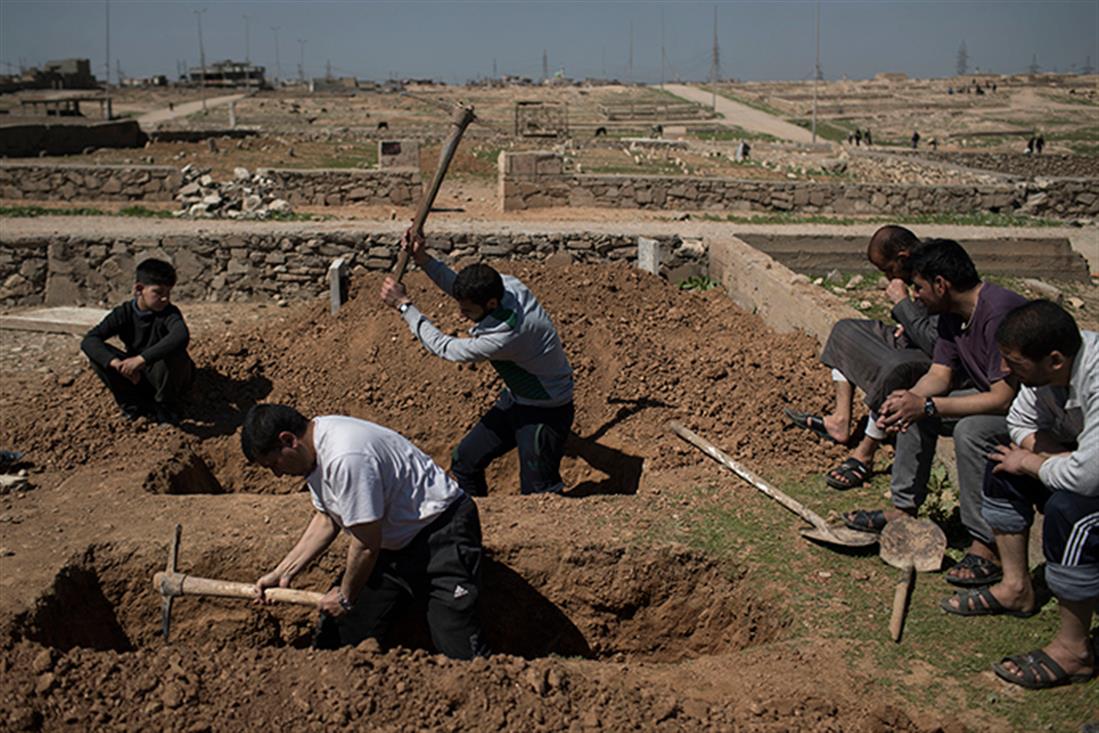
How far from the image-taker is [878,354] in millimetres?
5906

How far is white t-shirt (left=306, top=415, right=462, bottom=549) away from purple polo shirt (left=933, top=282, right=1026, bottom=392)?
8.40 ft

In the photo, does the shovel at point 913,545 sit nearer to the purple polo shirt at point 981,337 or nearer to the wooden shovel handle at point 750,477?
the wooden shovel handle at point 750,477

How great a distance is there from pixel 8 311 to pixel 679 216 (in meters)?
9.66

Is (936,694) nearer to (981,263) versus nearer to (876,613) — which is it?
(876,613)

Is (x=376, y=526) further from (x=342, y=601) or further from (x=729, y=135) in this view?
(x=729, y=135)

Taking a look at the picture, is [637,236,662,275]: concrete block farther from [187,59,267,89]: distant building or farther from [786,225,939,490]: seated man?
[187,59,267,89]: distant building

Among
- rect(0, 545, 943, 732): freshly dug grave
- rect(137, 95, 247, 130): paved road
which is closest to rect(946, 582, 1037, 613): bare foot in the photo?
rect(0, 545, 943, 732): freshly dug grave

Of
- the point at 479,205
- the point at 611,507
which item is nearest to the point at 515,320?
the point at 611,507

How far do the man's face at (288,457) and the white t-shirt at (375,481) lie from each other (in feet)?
0.25

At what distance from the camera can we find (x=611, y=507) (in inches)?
225

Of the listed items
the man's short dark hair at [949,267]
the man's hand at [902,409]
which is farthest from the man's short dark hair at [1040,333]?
the man's hand at [902,409]

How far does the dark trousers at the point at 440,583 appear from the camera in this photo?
14.5ft

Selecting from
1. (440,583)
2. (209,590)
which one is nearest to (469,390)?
(440,583)

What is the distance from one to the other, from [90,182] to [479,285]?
14.2 m
